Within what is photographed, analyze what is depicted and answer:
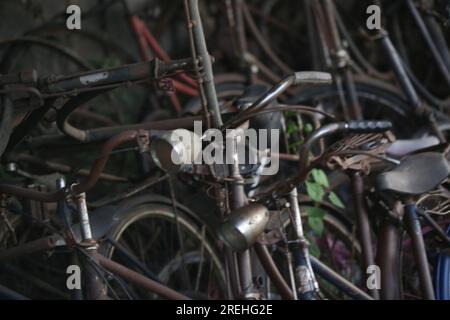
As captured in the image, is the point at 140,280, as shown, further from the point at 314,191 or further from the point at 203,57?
the point at 314,191

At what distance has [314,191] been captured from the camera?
3.77 metres

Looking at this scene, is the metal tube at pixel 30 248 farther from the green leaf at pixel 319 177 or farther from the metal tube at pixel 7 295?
the green leaf at pixel 319 177

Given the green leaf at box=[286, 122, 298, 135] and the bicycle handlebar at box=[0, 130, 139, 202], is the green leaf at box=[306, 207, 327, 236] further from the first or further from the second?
the bicycle handlebar at box=[0, 130, 139, 202]

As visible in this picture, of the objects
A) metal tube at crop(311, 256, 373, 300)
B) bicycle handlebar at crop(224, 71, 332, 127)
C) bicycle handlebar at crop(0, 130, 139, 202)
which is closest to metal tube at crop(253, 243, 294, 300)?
metal tube at crop(311, 256, 373, 300)

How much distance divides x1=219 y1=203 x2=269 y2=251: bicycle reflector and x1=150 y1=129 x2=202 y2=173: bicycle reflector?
1.01 ft

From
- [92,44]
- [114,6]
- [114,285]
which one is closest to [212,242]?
[114,285]

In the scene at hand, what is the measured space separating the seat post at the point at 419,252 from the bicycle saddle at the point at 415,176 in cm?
12

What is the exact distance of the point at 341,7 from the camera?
6184mm

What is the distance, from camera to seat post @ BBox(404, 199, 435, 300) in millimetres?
3312

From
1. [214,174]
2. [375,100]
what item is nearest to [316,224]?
[214,174]

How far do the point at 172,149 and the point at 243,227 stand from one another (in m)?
0.44

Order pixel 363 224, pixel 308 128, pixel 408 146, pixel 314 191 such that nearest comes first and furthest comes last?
1. pixel 363 224
2. pixel 314 191
3. pixel 308 128
4. pixel 408 146
